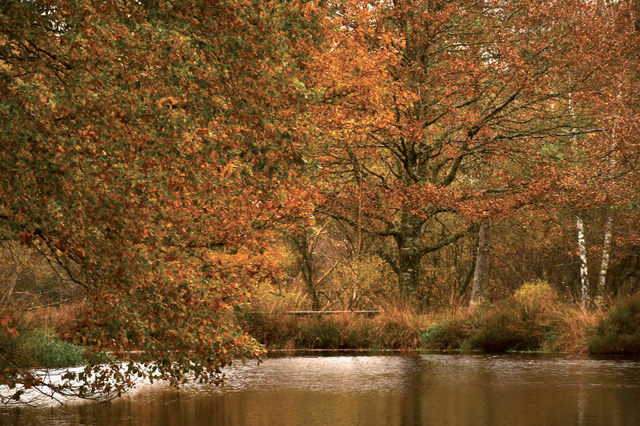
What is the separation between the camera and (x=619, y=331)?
63.4 ft

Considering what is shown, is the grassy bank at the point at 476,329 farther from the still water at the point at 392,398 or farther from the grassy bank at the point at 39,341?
the grassy bank at the point at 39,341

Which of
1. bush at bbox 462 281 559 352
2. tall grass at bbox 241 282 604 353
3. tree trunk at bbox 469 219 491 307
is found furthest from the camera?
tree trunk at bbox 469 219 491 307

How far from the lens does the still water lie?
10.2m

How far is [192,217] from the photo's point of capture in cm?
1280

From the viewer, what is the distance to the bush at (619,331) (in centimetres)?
1908

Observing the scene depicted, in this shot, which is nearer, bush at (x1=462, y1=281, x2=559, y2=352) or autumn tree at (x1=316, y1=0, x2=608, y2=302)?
bush at (x1=462, y1=281, x2=559, y2=352)

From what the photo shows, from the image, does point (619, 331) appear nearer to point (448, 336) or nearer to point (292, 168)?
point (448, 336)

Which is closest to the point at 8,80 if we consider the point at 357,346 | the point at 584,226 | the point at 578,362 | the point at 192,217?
the point at 192,217

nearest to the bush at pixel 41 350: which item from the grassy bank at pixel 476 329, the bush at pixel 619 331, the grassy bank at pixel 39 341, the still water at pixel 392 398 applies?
the grassy bank at pixel 39 341

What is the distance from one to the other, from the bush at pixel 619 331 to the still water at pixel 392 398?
1.50 m

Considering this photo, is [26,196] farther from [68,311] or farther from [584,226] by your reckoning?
[584,226]

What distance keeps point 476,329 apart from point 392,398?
977 centimetres

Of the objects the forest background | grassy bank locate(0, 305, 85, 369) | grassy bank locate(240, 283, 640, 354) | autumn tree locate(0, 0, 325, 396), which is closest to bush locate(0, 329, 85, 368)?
grassy bank locate(0, 305, 85, 369)

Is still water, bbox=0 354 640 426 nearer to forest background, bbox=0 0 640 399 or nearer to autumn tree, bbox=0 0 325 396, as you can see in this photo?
forest background, bbox=0 0 640 399
